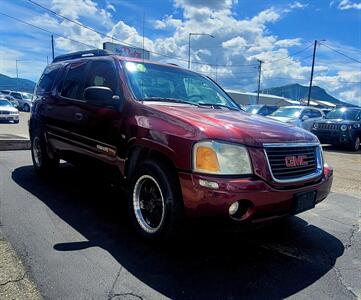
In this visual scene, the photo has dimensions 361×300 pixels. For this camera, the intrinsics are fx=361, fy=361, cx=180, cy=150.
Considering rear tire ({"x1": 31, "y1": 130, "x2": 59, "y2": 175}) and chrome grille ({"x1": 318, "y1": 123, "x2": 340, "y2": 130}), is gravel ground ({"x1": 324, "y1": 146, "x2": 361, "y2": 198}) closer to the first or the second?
chrome grille ({"x1": 318, "y1": 123, "x2": 340, "y2": 130})

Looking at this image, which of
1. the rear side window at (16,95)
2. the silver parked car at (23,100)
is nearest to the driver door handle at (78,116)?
the silver parked car at (23,100)

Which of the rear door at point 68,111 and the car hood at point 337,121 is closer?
the rear door at point 68,111

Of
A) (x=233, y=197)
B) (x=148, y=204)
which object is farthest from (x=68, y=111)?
(x=233, y=197)

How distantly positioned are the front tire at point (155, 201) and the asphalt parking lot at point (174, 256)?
187mm

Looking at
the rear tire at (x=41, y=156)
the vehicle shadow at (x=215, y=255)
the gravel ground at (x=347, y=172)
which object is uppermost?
the rear tire at (x=41, y=156)

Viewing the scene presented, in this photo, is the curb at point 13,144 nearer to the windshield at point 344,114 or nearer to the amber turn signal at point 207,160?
the amber turn signal at point 207,160

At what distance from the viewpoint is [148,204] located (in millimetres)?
3697

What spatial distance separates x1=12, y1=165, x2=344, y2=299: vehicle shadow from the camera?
2885mm

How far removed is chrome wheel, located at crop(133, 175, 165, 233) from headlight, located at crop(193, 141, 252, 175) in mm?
588

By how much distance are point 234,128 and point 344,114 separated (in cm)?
1270

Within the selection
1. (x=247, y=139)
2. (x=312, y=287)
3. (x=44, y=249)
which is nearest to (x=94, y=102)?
(x=44, y=249)

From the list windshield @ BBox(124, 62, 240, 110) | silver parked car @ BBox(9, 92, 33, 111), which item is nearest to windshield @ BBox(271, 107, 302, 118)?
windshield @ BBox(124, 62, 240, 110)

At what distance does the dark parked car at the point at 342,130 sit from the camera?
13094 mm

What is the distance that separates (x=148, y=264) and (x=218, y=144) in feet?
4.03
